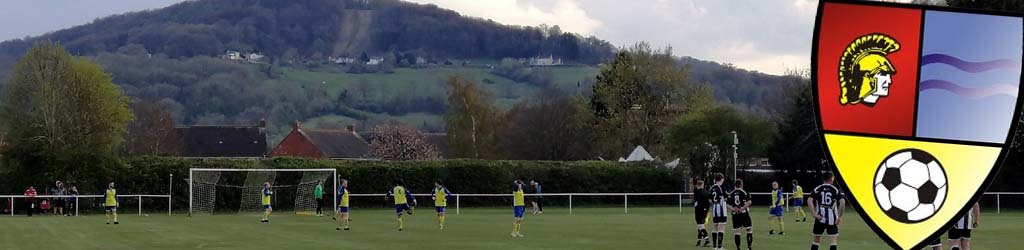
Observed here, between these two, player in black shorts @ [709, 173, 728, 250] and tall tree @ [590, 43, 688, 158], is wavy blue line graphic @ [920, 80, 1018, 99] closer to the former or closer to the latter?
player in black shorts @ [709, 173, 728, 250]

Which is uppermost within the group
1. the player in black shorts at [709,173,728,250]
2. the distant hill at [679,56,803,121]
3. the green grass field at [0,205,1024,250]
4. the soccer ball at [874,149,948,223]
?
the distant hill at [679,56,803,121]

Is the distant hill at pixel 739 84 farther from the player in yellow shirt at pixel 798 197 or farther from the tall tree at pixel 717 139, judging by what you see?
the player in yellow shirt at pixel 798 197

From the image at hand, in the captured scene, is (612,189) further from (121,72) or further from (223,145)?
(121,72)

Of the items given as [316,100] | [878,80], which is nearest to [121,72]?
[316,100]

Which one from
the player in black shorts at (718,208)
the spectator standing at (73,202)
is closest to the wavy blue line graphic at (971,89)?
the player in black shorts at (718,208)

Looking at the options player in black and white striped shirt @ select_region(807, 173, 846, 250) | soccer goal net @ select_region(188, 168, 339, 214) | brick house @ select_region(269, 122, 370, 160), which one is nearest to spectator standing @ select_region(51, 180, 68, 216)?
soccer goal net @ select_region(188, 168, 339, 214)

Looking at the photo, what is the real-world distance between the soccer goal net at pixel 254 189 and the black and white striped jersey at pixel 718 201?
29.6m

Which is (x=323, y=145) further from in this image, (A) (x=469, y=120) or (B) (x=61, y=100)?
(B) (x=61, y=100)

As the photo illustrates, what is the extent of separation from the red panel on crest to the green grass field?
62.6ft

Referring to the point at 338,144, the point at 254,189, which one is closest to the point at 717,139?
the point at 254,189

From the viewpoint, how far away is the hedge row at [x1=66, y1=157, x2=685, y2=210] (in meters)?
54.0

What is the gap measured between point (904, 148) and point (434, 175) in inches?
2107

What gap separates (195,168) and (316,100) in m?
128

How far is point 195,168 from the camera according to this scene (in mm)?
52969
